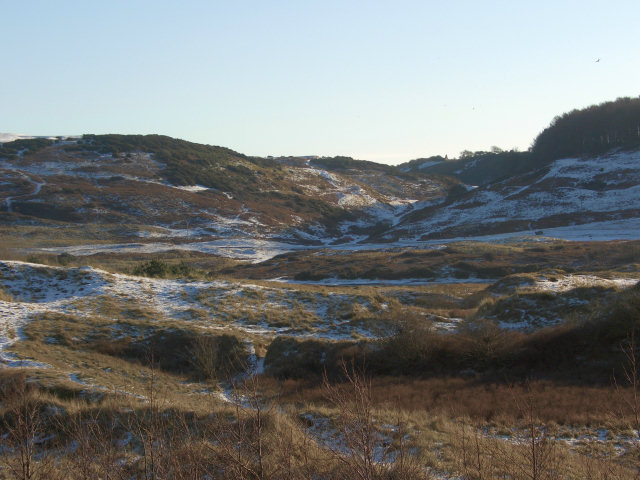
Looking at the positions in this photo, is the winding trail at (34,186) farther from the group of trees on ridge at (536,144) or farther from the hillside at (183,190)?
the group of trees on ridge at (536,144)

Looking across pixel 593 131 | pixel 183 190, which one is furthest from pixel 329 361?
pixel 593 131

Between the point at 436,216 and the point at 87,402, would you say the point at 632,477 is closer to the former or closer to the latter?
the point at 87,402

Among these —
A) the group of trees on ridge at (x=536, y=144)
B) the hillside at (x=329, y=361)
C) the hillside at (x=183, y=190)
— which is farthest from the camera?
the group of trees on ridge at (x=536, y=144)

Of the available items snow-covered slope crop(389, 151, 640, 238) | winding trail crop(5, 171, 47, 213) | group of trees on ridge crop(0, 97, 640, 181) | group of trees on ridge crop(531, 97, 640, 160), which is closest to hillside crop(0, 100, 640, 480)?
snow-covered slope crop(389, 151, 640, 238)

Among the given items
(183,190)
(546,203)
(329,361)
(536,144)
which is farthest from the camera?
(536,144)

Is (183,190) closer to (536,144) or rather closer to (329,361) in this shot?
(329,361)

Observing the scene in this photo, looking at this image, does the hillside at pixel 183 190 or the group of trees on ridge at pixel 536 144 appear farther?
the group of trees on ridge at pixel 536 144

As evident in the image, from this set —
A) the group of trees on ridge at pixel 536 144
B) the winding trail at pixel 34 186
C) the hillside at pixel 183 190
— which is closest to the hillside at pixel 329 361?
the winding trail at pixel 34 186

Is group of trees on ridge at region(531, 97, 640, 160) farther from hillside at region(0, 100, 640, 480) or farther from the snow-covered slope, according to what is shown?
hillside at region(0, 100, 640, 480)

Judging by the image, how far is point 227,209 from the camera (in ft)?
344

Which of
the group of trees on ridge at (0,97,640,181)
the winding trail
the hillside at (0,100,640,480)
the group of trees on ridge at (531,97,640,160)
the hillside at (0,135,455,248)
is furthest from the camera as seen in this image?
the group of trees on ridge at (0,97,640,181)

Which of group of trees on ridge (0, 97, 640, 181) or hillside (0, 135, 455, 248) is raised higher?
group of trees on ridge (0, 97, 640, 181)

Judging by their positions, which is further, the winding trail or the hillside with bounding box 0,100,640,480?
the winding trail

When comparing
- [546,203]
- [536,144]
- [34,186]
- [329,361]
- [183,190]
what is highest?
[536,144]
